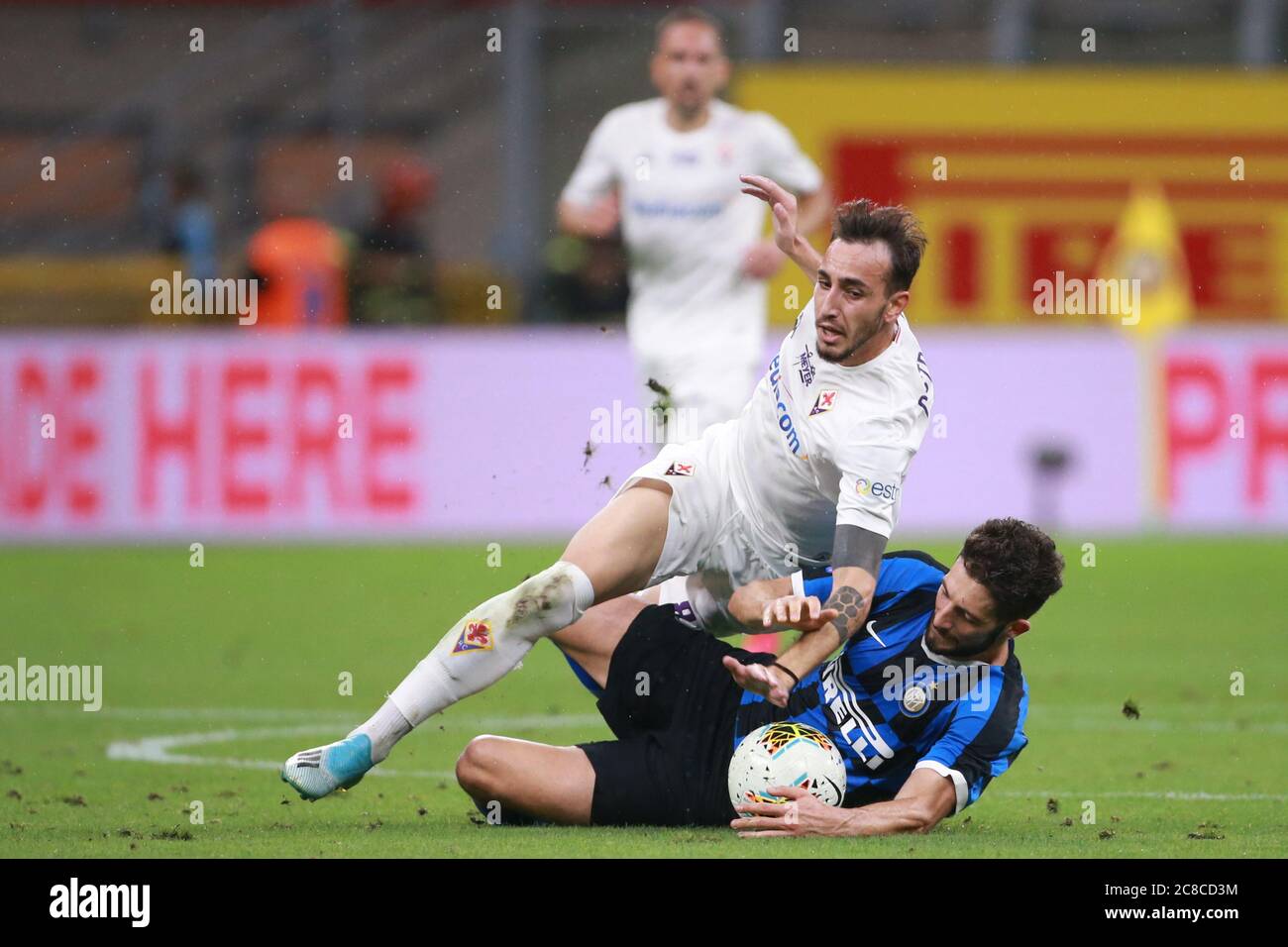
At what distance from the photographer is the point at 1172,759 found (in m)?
8.43

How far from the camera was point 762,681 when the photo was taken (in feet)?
19.4

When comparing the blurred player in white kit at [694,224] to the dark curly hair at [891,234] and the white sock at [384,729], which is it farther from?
the white sock at [384,729]

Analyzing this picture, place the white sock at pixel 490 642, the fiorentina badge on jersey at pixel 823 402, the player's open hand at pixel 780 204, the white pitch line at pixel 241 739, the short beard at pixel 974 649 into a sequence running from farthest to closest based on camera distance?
the white pitch line at pixel 241 739, the player's open hand at pixel 780 204, the fiorentina badge on jersey at pixel 823 402, the white sock at pixel 490 642, the short beard at pixel 974 649

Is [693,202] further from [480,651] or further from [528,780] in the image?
[528,780]

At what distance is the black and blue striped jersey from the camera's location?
20.9 feet

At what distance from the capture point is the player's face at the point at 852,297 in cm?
670

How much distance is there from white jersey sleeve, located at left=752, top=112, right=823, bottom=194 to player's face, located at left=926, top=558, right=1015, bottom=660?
191 inches

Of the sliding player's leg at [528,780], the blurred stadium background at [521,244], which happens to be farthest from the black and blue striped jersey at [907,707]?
the blurred stadium background at [521,244]

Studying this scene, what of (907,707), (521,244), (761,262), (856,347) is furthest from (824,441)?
(521,244)

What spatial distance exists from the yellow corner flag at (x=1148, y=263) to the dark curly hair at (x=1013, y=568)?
1280 centimetres

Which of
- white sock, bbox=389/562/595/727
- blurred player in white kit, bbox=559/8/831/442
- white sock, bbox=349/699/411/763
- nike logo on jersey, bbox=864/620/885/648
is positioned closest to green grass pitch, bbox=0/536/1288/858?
white sock, bbox=349/699/411/763

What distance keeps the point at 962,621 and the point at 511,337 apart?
11358mm

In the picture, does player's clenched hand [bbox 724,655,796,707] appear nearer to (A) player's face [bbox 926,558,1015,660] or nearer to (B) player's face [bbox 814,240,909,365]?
(A) player's face [bbox 926,558,1015,660]
